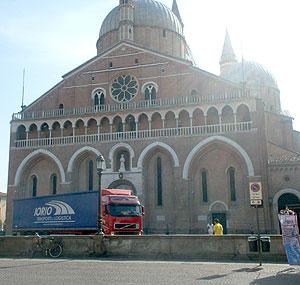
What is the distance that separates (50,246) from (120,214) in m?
7.08

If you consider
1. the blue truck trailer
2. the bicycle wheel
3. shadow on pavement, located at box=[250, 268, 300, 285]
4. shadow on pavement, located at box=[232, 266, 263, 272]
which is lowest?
shadow on pavement, located at box=[250, 268, 300, 285]

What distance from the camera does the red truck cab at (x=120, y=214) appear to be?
2491cm

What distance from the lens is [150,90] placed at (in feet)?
124

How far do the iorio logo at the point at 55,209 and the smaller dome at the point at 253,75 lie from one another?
33002 millimetres

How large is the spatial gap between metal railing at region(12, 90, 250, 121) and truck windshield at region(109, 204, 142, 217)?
472 inches

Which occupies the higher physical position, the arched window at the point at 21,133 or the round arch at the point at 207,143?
the arched window at the point at 21,133

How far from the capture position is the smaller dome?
5436 centimetres

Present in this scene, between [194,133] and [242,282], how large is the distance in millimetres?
23452

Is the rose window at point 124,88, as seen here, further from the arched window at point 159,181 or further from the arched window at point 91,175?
the arched window at point 159,181

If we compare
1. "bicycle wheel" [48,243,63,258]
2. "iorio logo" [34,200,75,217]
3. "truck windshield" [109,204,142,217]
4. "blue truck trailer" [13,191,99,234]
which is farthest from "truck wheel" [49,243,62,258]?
"iorio logo" [34,200,75,217]

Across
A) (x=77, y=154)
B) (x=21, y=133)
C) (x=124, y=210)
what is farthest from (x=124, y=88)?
(x=124, y=210)

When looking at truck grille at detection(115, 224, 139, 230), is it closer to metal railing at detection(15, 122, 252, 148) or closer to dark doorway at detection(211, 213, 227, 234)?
dark doorway at detection(211, 213, 227, 234)

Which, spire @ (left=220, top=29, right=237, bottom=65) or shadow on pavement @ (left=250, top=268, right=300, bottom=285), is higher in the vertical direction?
spire @ (left=220, top=29, right=237, bottom=65)

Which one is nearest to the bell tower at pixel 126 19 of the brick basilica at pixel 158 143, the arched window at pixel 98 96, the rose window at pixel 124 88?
the brick basilica at pixel 158 143
